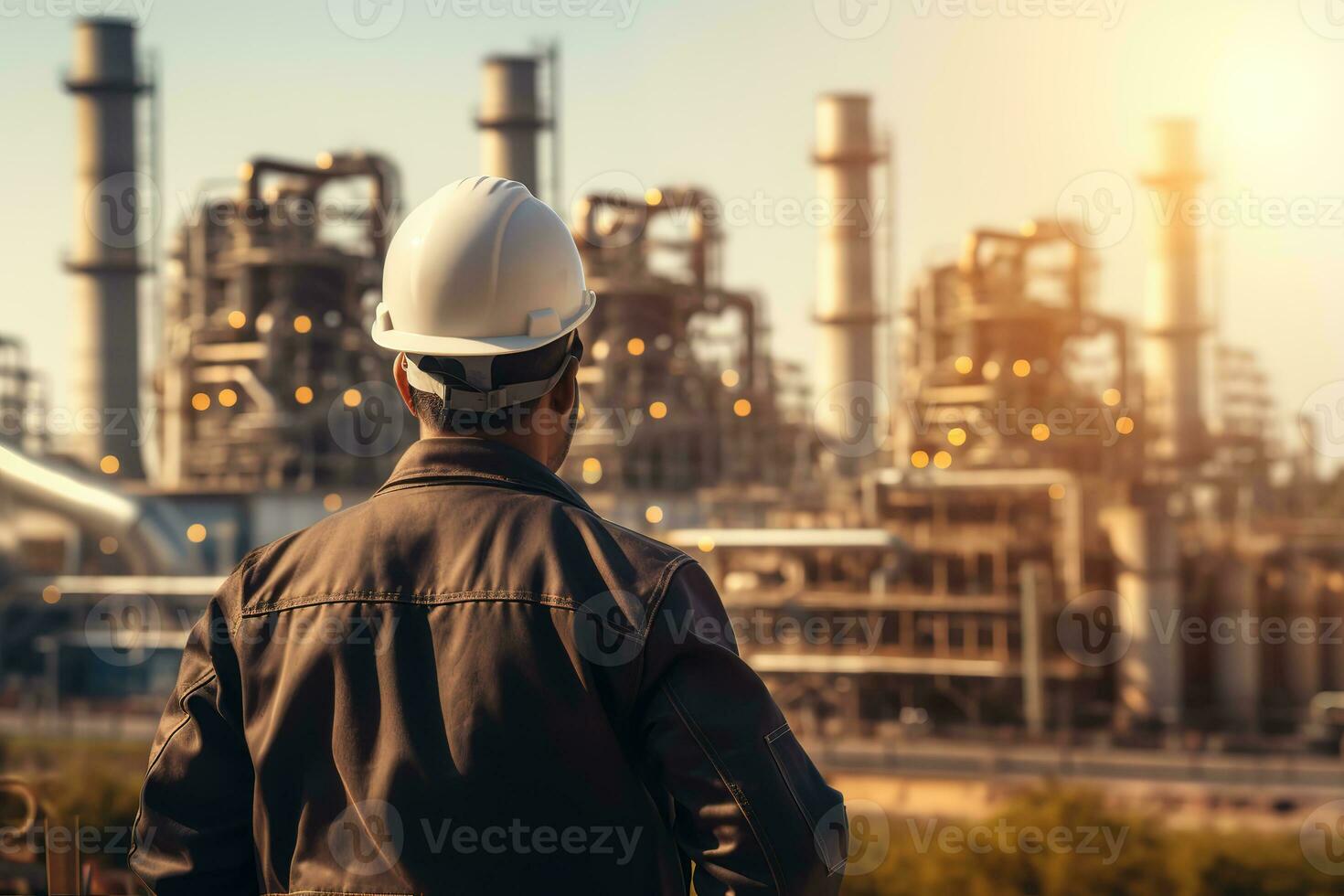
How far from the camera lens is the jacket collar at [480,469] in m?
1.77

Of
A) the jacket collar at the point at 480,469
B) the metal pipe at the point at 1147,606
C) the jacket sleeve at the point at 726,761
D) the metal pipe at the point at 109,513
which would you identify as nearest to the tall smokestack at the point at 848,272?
the metal pipe at the point at 1147,606

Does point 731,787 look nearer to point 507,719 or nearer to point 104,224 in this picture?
point 507,719

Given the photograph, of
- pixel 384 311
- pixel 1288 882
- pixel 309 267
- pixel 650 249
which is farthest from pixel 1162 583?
pixel 384 311

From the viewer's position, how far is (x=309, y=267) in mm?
32469

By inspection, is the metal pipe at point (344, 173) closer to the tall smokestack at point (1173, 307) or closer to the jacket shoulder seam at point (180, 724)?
the tall smokestack at point (1173, 307)

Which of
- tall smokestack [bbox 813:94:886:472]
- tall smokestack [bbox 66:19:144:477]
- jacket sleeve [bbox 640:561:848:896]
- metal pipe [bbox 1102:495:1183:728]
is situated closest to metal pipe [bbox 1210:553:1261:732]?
metal pipe [bbox 1102:495:1183:728]

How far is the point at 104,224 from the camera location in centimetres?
Result: 3394

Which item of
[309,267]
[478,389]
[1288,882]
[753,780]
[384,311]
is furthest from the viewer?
[309,267]

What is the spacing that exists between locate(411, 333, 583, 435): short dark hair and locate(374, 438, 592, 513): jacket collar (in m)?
0.03

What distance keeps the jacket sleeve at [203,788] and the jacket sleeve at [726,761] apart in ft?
1.72

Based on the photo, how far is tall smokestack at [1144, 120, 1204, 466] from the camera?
31.9 metres

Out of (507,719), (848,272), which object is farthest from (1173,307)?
(507,719)

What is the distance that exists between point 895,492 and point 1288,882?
12220 mm

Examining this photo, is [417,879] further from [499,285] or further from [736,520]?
[736,520]
